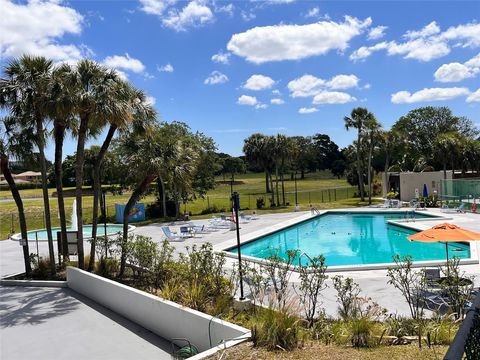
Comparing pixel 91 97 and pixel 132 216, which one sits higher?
pixel 91 97

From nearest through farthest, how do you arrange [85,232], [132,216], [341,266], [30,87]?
1. [30,87]
2. [341,266]
3. [85,232]
4. [132,216]

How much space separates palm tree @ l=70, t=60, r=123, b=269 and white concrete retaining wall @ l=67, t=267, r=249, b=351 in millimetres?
2065

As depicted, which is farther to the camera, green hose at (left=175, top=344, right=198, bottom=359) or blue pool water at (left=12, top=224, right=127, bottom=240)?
blue pool water at (left=12, top=224, right=127, bottom=240)

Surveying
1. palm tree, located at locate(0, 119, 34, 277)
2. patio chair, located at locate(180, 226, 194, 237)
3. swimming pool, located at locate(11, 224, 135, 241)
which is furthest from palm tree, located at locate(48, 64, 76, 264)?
swimming pool, located at locate(11, 224, 135, 241)

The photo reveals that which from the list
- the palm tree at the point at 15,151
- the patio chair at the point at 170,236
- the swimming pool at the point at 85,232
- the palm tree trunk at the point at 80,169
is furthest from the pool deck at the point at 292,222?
the palm tree trunk at the point at 80,169

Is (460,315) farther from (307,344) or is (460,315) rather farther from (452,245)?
(452,245)

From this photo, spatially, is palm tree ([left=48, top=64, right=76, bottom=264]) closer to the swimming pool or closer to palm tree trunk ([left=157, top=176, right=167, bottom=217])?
the swimming pool

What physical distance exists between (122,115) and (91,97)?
0.91m

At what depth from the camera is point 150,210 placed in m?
30.5

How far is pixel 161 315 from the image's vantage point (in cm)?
784

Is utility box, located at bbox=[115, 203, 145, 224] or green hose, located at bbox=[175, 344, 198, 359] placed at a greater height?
utility box, located at bbox=[115, 203, 145, 224]

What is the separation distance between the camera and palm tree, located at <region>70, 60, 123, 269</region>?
1066cm

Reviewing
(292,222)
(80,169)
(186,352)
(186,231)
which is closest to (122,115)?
(80,169)

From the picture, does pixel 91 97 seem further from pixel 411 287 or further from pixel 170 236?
pixel 170 236
